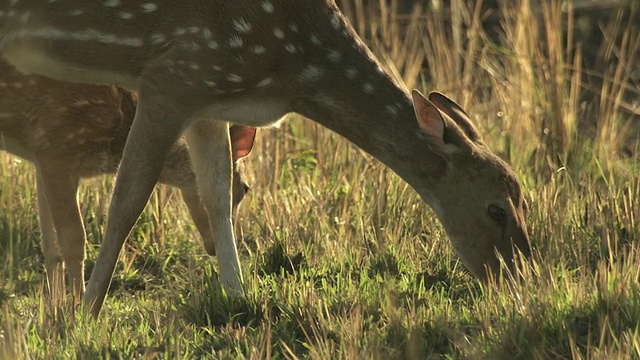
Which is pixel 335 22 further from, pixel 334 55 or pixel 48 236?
pixel 48 236

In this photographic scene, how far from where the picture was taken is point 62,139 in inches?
282

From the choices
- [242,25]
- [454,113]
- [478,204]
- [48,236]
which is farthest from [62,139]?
[478,204]

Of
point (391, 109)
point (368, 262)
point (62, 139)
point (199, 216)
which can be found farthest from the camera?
point (199, 216)

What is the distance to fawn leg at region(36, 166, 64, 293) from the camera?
23.3 ft

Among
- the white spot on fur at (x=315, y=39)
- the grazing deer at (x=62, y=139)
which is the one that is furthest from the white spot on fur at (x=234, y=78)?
the grazing deer at (x=62, y=139)

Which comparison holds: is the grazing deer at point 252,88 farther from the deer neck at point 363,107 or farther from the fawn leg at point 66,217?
the fawn leg at point 66,217

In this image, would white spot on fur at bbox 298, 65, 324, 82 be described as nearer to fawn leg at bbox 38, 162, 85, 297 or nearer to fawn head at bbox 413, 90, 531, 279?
fawn head at bbox 413, 90, 531, 279

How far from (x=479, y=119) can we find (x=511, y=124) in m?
0.27

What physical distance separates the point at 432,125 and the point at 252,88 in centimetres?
87

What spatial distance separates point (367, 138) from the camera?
6.45 m

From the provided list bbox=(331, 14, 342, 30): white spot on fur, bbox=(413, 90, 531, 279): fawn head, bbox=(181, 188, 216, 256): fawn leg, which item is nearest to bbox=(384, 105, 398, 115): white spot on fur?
bbox=(413, 90, 531, 279): fawn head

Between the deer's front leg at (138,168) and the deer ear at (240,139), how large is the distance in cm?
125

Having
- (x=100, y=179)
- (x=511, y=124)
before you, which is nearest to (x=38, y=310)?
(x=100, y=179)

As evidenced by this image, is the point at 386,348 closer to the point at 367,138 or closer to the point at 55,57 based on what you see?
the point at 367,138
